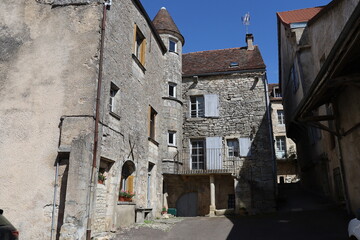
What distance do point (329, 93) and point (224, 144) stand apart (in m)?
7.41

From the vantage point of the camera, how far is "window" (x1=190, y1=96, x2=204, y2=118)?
16.3 metres

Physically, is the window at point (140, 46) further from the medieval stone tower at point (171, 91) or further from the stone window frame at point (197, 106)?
the stone window frame at point (197, 106)

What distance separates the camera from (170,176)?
14523 millimetres

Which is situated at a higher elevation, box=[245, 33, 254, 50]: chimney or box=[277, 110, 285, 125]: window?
box=[245, 33, 254, 50]: chimney

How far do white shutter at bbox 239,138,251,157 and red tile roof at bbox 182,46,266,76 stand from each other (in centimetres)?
365

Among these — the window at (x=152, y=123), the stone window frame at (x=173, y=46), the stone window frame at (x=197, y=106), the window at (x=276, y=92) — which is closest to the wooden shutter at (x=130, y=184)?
the window at (x=152, y=123)

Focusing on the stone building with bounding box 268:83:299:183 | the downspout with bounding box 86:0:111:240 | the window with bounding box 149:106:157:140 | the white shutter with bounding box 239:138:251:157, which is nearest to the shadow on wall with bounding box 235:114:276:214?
the white shutter with bounding box 239:138:251:157

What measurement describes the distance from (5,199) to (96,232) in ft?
7.93

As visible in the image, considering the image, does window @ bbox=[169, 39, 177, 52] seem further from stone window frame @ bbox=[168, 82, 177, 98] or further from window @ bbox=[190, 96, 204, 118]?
Answer: window @ bbox=[190, 96, 204, 118]

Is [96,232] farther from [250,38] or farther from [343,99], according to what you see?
[250,38]

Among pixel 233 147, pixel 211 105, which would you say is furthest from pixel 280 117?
pixel 233 147

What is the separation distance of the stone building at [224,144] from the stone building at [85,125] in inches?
4.0

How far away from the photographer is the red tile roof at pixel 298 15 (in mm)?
14242

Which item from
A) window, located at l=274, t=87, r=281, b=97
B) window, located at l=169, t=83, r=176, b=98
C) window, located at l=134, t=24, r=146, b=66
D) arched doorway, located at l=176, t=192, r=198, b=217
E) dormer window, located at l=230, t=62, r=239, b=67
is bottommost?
arched doorway, located at l=176, t=192, r=198, b=217
